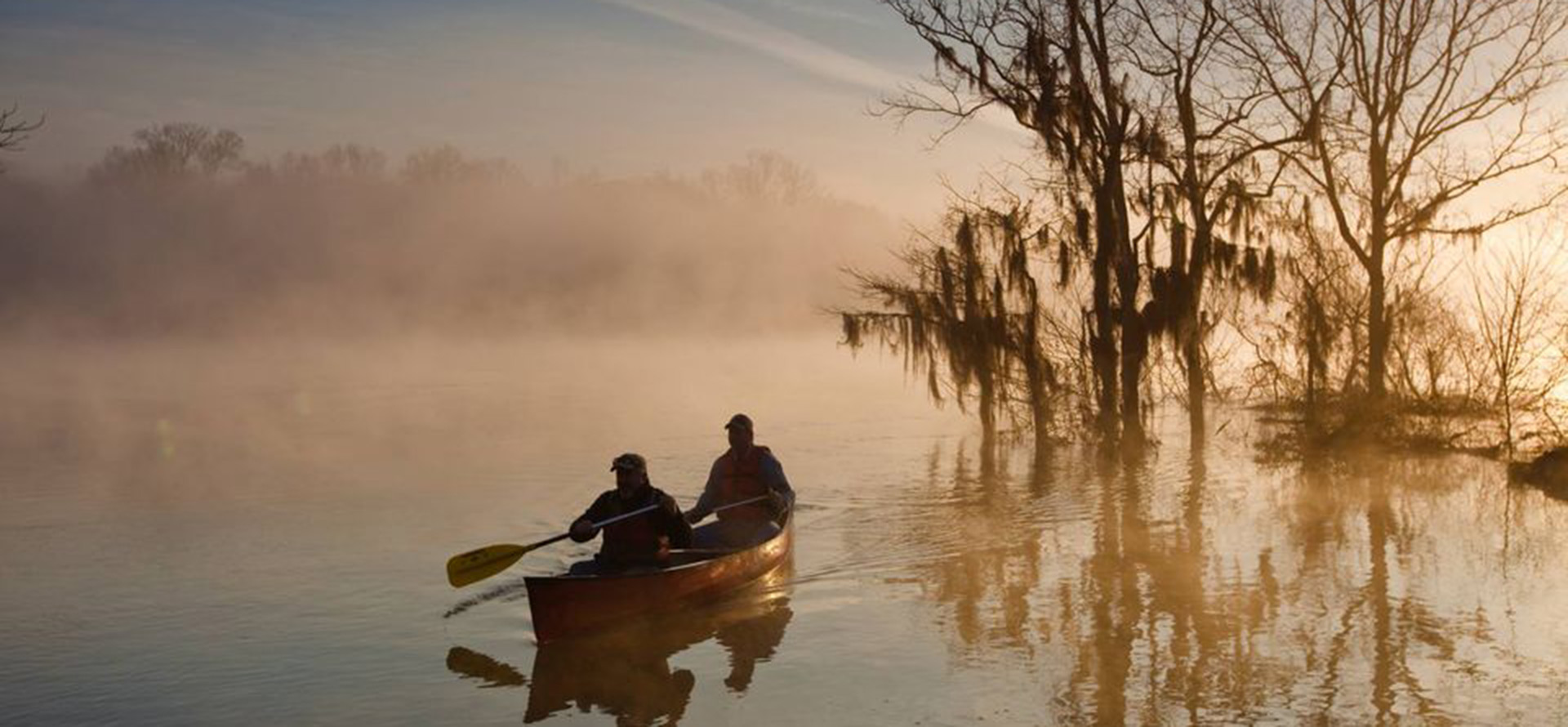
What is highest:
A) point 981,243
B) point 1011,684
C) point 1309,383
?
point 981,243

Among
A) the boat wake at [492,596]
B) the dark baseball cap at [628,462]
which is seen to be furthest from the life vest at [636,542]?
the boat wake at [492,596]

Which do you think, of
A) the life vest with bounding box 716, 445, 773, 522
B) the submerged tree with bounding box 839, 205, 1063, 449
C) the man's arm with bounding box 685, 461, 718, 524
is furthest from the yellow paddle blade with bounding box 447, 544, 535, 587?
the submerged tree with bounding box 839, 205, 1063, 449

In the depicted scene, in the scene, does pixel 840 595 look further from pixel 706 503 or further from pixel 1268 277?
pixel 1268 277

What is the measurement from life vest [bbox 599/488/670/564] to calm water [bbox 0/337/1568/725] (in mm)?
737

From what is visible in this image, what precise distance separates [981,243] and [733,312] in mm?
112783

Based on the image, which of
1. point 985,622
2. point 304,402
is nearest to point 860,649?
point 985,622

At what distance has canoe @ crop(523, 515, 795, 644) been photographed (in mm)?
12945

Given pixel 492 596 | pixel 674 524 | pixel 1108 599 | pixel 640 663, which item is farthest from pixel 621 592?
pixel 1108 599

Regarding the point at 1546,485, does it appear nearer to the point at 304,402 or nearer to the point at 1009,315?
the point at 1009,315

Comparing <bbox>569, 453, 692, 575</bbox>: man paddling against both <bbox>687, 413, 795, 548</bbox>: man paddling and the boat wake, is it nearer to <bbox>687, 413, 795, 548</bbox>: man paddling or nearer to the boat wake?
the boat wake

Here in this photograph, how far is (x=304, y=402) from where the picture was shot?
54438 mm

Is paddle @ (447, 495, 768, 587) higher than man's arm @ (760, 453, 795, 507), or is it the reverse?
man's arm @ (760, 453, 795, 507)

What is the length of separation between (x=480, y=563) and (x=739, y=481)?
15.3ft

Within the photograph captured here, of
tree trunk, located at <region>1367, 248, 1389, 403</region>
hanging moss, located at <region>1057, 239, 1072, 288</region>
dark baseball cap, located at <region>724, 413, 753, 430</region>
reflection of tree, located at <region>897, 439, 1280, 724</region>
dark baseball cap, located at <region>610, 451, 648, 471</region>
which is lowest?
reflection of tree, located at <region>897, 439, 1280, 724</region>
